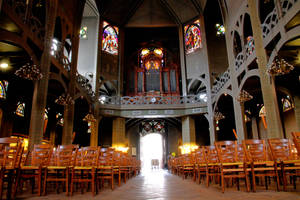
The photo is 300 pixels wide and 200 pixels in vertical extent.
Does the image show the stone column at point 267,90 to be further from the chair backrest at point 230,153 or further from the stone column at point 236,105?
the chair backrest at point 230,153

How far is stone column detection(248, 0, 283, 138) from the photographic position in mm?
8898

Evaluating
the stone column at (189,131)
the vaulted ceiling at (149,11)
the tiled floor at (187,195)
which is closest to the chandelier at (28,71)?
the tiled floor at (187,195)

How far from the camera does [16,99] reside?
13.4 meters

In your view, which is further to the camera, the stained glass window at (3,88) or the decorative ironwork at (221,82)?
the decorative ironwork at (221,82)

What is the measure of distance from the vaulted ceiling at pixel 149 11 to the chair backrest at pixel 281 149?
17856mm

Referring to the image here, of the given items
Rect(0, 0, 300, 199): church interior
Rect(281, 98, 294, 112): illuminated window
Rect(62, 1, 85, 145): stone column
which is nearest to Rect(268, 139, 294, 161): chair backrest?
Rect(0, 0, 300, 199): church interior

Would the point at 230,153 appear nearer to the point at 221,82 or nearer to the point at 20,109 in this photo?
the point at 221,82

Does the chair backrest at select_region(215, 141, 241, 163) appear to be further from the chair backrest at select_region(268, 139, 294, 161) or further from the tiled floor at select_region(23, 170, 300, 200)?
the chair backrest at select_region(268, 139, 294, 161)

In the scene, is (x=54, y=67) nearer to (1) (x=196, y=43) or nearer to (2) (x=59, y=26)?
(2) (x=59, y=26)

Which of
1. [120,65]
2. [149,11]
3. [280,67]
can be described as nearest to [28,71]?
[280,67]

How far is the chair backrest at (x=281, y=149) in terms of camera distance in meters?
4.83

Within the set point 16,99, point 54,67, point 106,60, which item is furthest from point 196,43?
point 16,99

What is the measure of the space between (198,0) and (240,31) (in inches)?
365

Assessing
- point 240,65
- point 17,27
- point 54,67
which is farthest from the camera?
point 240,65
